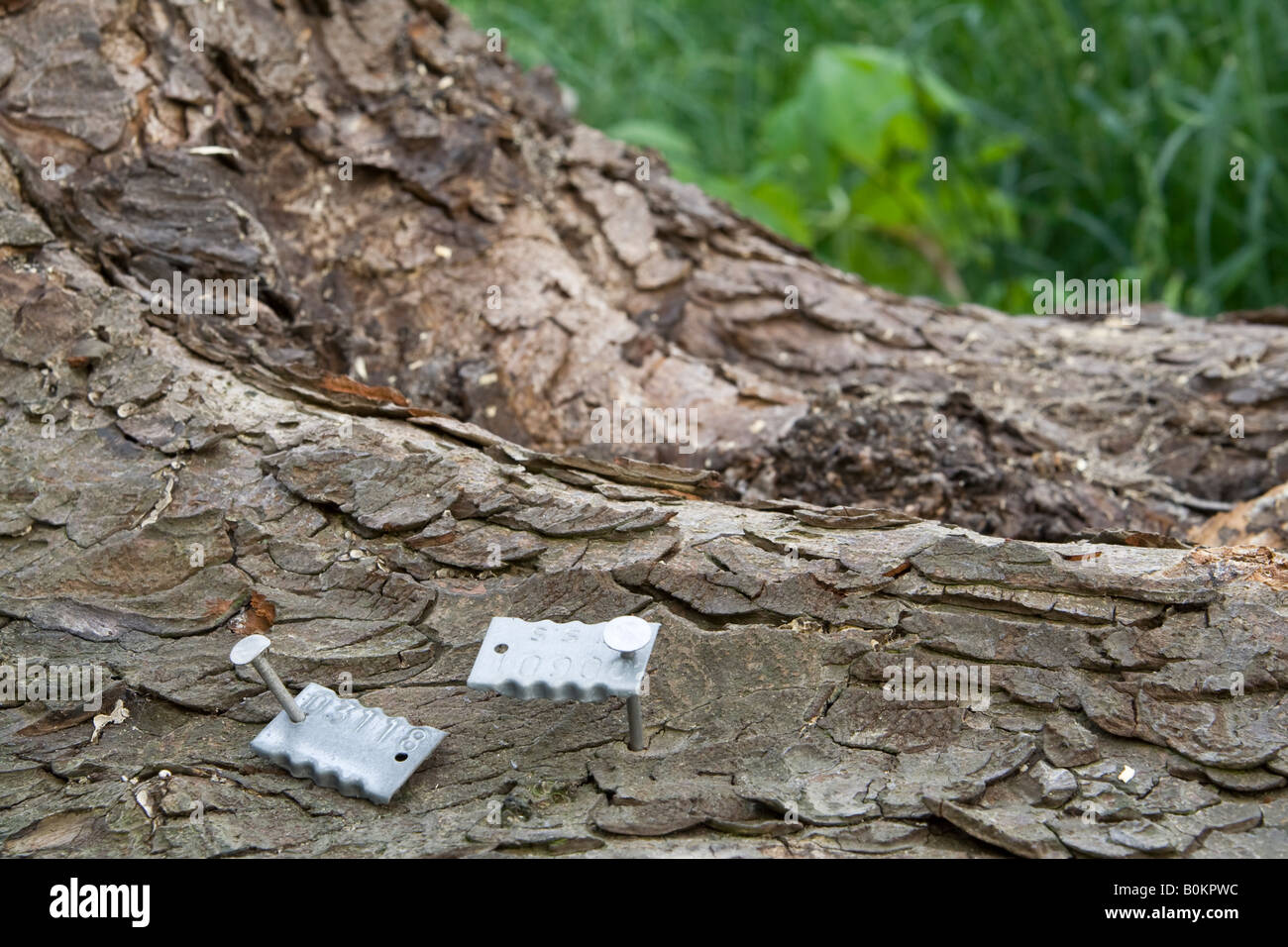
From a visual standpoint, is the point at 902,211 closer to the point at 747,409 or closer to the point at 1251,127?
the point at 1251,127

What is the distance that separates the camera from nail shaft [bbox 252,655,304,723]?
1688 mm

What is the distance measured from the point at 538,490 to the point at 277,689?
1.99ft

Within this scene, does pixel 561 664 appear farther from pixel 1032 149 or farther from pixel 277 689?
pixel 1032 149

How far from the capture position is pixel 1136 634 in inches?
72.1

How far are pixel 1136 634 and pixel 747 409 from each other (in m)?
1.19

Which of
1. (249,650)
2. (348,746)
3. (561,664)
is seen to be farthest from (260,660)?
(561,664)

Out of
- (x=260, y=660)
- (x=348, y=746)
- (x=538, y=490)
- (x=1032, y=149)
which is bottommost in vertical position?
(x=348, y=746)

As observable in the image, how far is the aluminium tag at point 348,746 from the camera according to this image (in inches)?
66.6

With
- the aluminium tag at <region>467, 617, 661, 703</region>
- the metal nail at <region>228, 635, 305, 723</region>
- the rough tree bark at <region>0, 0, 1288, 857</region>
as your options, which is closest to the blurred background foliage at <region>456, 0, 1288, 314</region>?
the rough tree bark at <region>0, 0, 1288, 857</region>

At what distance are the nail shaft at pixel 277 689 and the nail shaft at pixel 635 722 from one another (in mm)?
486

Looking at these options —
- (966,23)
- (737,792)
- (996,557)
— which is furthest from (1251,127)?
(737,792)

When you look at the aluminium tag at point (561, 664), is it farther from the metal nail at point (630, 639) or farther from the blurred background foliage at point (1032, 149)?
the blurred background foliage at point (1032, 149)

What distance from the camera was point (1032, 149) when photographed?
17.6ft

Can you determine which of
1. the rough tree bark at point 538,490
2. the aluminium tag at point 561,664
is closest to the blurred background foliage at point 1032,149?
the rough tree bark at point 538,490
